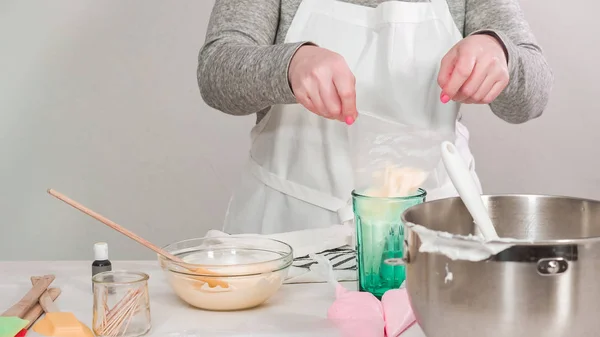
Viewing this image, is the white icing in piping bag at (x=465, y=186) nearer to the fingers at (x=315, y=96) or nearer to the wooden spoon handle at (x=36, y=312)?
the fingers at (x=315, y=96)

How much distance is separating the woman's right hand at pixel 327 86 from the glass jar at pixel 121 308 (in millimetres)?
352

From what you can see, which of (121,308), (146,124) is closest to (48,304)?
(121,308)

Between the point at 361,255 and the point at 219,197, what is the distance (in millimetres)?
1200

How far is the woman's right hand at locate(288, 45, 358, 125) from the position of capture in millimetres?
948

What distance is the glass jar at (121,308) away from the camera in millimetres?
787

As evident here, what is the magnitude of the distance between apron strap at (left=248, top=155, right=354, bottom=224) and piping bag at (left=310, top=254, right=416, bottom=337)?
0.42 metres

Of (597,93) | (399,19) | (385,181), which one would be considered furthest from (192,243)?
(597,93)

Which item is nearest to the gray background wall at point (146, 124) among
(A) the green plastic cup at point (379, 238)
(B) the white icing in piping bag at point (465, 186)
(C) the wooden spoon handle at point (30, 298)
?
(C) the wooden spoon handle at point (30, 298)

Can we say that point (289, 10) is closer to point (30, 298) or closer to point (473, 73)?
point (473, 73)

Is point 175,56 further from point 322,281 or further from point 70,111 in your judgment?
point 322,281

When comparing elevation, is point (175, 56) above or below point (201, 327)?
above

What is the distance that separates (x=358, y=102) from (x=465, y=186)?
0.62 metres

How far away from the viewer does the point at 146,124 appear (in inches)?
79.2

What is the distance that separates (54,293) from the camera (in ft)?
3.05
